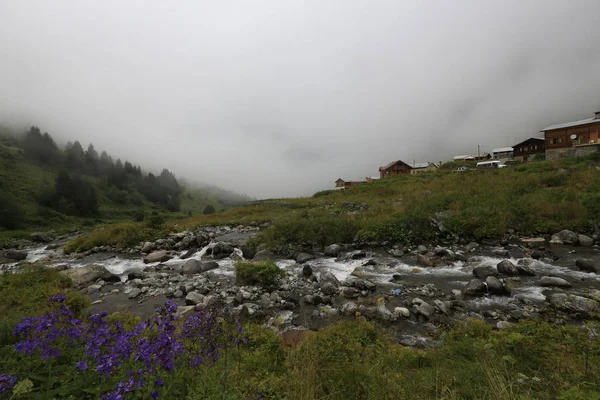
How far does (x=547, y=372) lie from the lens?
11.9 feet

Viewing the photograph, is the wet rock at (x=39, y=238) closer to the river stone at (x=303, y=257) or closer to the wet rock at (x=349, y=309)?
the river stone at (x=303, y=257)

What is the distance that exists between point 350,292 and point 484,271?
5.74 metres

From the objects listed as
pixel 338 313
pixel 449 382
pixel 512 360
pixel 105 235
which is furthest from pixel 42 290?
pixel 105 235

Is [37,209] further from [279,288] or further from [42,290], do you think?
[279,288]

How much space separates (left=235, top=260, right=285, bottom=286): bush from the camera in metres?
9.84

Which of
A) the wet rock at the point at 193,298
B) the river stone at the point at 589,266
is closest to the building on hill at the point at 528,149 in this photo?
the river stone at the point at 589,266

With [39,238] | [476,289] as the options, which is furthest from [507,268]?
[39,238]

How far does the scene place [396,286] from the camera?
9.20m

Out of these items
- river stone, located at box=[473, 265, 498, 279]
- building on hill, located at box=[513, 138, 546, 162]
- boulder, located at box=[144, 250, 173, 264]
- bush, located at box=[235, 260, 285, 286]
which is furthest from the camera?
building on hill, located at box=[513, 138, 546, 162]

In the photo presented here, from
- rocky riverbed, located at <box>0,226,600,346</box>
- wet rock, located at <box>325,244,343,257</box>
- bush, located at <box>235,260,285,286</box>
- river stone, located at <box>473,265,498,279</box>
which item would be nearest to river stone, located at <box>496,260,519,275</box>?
rocky riverbed, located at <box>0,226,600,346</box>

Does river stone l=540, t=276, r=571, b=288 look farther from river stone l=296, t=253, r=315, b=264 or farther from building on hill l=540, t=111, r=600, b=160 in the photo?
building on hill l=540, t=111, r=600, b=160

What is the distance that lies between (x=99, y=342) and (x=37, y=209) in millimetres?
72670

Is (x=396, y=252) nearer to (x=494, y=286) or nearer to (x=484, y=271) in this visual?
(x=484, y=271)

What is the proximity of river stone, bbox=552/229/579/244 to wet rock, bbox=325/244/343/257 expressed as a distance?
1154 centimetres
